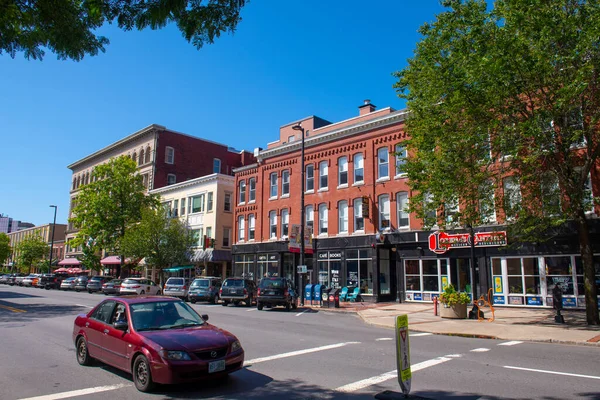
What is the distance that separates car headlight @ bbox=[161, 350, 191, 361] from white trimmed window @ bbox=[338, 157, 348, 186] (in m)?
25.0

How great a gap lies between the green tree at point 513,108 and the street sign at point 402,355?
33.8ft

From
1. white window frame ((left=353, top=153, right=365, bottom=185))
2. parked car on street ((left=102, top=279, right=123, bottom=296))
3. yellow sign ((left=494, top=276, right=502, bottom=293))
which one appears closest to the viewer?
yellow sign ((left=494, top=276, right=502, bottom=293))

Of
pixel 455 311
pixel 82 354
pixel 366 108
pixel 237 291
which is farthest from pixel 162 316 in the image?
pixel 366 108

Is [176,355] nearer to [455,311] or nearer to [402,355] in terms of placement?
[402,355]

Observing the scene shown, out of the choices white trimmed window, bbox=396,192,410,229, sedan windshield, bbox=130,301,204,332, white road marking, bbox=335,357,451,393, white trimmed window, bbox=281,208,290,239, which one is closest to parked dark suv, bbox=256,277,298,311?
white trimmed window, bbox=396,192,410,229

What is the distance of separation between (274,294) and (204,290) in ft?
19.7

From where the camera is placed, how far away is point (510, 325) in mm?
16125

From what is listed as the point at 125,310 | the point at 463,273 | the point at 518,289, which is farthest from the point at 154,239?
the point at 125,310

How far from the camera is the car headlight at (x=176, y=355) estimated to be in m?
6.52

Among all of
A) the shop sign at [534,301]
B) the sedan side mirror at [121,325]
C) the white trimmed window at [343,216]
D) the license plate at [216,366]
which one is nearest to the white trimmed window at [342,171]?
the white trimmed window at [343,216]

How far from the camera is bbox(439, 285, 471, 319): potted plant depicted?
18.1 metres

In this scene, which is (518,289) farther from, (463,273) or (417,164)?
(417,164)

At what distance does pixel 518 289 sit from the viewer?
75.6 ft

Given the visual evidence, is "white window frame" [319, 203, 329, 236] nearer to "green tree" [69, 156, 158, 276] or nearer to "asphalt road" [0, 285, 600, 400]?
"asphalt road" [0, 285, 600, 400]
